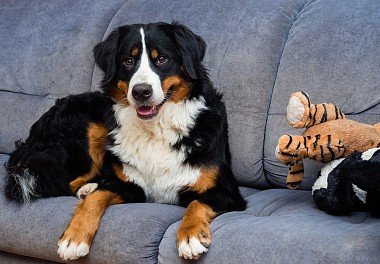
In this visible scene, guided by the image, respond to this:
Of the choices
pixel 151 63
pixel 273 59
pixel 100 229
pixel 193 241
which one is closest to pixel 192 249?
pixel 193 241

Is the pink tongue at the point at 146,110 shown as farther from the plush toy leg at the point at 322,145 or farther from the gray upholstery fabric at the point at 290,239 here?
the plush toy leg at the point at 322,145

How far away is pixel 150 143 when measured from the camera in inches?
106

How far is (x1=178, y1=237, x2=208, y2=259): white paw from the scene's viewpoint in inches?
83.1

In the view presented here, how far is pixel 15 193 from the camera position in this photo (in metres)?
2.70

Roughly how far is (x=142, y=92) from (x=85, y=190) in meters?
0.58

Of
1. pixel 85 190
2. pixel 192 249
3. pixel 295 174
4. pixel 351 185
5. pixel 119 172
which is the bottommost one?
pixel 85 190

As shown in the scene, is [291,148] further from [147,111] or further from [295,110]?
[147,111]

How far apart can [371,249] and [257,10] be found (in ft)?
5.25

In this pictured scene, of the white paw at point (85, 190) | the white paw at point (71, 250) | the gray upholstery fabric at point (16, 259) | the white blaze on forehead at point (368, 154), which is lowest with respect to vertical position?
the gray upholstery fabric at point (16, 259)

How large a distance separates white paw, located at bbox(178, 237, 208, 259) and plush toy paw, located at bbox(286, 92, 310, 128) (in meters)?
0.58

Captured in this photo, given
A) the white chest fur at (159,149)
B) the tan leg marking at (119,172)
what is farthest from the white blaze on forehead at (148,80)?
the tan leg marking at (119,172)

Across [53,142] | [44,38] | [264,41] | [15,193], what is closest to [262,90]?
[264,41]

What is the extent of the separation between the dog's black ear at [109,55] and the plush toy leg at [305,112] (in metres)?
0.72

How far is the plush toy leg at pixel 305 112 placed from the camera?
236 cm
